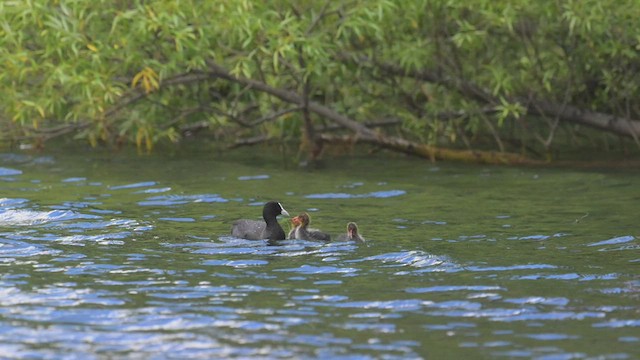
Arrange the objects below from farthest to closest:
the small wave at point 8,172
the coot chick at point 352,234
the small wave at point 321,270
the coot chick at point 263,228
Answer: the small wave at point 8,172 < the coot chick at point 263,228 < the coot chick at point 352,234 < the small wave at point 321,270

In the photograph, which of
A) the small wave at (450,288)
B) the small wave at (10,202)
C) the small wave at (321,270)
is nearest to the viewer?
the small wave at (450,288)

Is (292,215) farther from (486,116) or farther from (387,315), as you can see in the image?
(486,116)

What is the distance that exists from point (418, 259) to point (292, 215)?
14.5 feet

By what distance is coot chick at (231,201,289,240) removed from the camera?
52.7 feet

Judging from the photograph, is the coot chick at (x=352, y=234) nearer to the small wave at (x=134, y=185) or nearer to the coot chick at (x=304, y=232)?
the coot chick at (x=304, y=232)

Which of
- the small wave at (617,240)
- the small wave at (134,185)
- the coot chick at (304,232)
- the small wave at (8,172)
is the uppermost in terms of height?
the small wave at (8,172)

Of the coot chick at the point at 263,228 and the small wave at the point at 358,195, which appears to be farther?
the small wave at the point at 358,195

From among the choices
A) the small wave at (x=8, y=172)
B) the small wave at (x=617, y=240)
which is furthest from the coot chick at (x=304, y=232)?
the small wave at (x=8, y=172)

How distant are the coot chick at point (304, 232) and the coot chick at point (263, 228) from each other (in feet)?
0.68

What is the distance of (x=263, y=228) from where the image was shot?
53.4 feet

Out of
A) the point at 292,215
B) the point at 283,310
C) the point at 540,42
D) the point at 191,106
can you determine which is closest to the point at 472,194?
the point at 292,215

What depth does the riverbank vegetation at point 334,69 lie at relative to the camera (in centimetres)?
2191

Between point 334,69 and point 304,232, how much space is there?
9125 mm

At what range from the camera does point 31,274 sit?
13.6 meters
